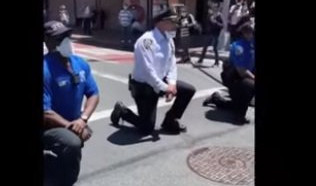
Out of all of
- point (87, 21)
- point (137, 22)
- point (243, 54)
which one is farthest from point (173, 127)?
point (87, 21)

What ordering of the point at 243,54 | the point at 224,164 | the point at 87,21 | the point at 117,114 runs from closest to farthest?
the point at 224,164 < the point at 117,114 < the point at 243,54 < the point at 87,21

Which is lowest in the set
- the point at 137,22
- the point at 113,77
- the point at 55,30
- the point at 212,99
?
the point at 113,77

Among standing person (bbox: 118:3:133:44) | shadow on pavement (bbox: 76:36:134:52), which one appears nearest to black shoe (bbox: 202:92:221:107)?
shadow on pavement (bbox: 76:36:134:52)

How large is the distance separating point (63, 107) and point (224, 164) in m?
1.88

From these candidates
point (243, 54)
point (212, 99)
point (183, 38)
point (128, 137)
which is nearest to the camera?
point (128, 137)

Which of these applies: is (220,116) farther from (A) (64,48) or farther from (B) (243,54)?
(A) (64,48)

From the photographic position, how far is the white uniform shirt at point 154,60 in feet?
17.5

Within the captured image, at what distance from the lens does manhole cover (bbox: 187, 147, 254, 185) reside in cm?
453

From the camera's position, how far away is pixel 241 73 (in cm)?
647
